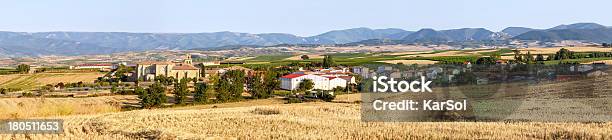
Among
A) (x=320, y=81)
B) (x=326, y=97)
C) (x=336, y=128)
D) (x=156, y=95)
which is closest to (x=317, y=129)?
(x=336, y=128)

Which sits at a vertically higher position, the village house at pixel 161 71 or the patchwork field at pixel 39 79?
the village house at pixel 161 71

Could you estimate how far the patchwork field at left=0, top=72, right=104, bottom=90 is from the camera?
296 ft

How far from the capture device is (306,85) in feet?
236

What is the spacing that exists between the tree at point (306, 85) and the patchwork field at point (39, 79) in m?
37.2

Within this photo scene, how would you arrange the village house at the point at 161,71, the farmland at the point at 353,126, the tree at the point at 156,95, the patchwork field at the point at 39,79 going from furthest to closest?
1. the village house at the point at 161,71
2. the patchwork field at the point at 39,79
3. the tree at the point at 156,95
4. the farmland at the point at 353,126

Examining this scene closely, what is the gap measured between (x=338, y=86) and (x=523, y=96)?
4381 centimetres

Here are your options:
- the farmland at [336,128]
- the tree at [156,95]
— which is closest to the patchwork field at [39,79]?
the tree at [156,95]

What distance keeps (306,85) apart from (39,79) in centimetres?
4747

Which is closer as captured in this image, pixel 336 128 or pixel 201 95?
pixel 336 128

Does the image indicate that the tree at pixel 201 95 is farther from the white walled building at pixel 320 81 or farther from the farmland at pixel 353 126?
the farmland at pixel 353 126

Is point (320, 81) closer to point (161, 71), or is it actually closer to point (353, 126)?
point (161, 71)

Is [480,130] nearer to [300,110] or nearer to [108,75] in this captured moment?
[300,110]

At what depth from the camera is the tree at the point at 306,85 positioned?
71.9 metres

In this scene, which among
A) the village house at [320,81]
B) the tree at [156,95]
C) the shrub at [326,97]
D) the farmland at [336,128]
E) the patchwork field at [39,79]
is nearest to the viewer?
the farmland at [336,128]
